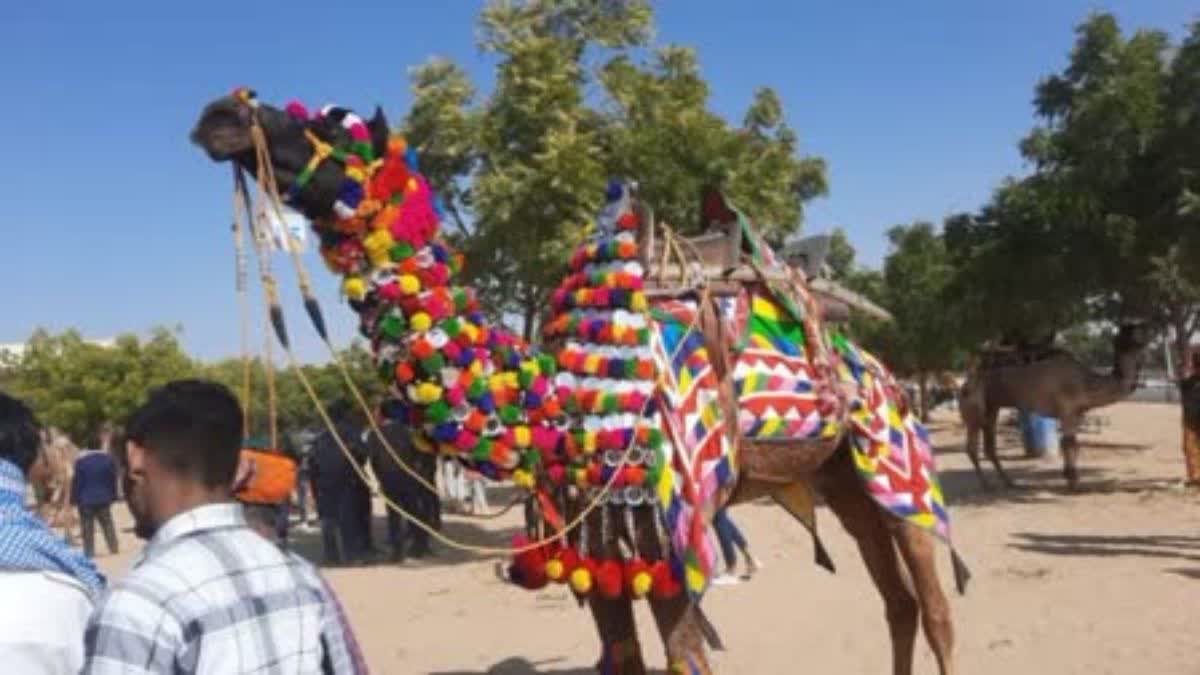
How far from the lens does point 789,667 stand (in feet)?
22.3

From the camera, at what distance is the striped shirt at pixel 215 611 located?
76.1 inches

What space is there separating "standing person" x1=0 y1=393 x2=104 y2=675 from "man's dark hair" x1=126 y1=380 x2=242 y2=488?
0.51 m

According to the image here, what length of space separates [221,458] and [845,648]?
573 centimetres

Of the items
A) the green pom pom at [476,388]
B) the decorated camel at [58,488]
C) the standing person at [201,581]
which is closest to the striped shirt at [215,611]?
the standing person at [201,581]

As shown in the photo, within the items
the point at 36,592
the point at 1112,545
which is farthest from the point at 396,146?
the point at 1112,545

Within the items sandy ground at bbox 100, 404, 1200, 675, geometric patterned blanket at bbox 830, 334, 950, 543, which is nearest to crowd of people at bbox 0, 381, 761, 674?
geometric patterned blanket at bbox 830, 334, 950, 543

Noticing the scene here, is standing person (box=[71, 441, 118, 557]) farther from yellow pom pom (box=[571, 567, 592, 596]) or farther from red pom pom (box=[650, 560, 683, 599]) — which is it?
red pom pom (box=[650, 560, 683, 599])

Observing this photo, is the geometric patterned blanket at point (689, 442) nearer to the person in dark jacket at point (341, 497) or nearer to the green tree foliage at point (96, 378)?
the person in dark jacket at point (341, 497)

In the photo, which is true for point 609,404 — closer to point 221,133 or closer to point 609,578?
point 609,578

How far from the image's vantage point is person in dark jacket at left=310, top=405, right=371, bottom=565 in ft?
42.7

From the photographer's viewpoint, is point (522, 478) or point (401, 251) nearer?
point (401, 251)

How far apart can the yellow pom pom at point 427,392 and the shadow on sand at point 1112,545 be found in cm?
831

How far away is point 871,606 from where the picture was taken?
27.6ft

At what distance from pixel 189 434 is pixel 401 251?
1.67 metres
